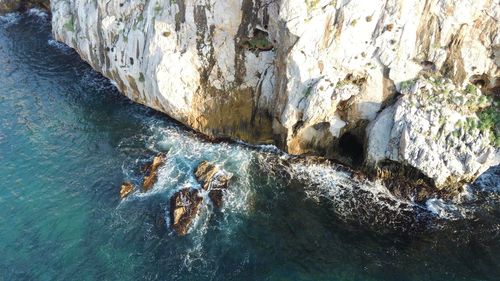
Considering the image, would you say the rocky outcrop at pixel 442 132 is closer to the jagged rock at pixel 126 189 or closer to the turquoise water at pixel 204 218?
the turquoise water at pixel 204 218

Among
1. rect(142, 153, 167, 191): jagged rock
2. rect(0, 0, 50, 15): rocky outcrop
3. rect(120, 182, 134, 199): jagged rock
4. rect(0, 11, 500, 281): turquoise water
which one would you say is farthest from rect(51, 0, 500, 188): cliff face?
rect(0, 0, 50, 15): rocky outcrop

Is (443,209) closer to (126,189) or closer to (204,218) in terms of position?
(204,218)

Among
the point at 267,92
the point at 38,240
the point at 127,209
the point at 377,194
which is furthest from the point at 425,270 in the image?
the point at 38,240

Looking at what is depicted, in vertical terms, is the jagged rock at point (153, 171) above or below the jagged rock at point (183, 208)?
above

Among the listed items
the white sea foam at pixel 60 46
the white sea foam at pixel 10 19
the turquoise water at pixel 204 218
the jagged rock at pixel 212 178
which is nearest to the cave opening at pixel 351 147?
the turquoise water at pixel 204 218

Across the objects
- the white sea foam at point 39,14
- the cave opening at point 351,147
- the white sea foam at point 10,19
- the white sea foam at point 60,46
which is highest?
the white sea foam at point 39,14

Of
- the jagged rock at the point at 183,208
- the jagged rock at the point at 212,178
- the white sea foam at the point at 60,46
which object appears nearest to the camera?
the jagged rock at the point at 183,208

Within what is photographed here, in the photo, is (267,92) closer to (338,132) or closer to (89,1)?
(338,132)
